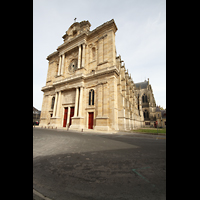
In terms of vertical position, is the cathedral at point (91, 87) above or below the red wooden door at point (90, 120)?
above

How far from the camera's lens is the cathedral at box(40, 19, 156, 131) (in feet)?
49.3

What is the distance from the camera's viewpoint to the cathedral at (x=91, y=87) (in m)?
15.0

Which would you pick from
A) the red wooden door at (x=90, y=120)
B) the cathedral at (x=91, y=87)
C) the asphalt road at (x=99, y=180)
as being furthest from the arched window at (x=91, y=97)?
the asphalt road at (x=99, y=180)

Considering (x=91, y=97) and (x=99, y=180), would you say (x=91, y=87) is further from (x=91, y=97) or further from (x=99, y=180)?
(x=99, y=180)

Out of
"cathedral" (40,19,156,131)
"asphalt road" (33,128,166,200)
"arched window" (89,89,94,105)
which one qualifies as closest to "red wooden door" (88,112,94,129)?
"cathedral" (40,19,156,131)

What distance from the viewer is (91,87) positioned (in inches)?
675

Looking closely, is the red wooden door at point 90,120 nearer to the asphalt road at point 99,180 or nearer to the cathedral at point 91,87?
the cathedral at point 91,87

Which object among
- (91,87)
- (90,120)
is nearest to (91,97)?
(91,87)

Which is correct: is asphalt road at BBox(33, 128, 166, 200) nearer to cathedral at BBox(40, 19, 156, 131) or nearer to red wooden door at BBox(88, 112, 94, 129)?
cathedral at BBox(40, 19, 156, 131)

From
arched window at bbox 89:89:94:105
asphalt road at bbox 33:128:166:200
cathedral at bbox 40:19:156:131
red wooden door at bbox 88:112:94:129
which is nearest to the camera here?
asphalt road at bbox 33:128:166:200

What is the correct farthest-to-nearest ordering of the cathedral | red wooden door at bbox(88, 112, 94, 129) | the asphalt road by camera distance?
red wooden door at bbox(88, 112, 94, 129)
the cathedral
the asphalt road
